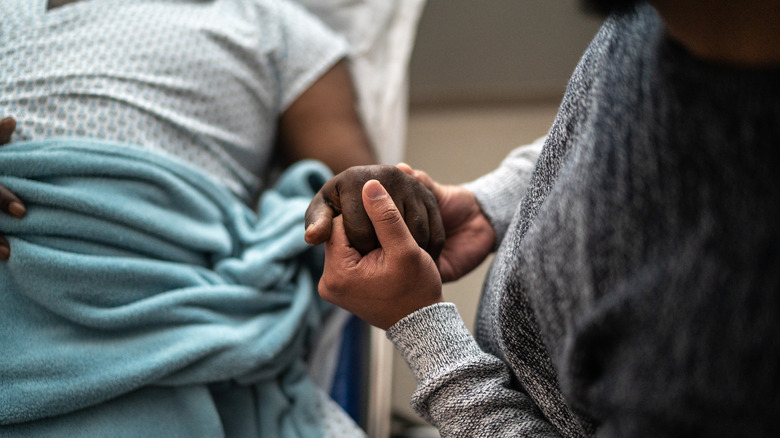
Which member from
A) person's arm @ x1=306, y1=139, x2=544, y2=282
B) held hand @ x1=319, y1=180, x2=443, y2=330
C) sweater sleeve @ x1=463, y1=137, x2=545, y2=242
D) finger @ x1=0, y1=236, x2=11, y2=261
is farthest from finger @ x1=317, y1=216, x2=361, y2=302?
finger @ x1=0, y1=236, x2=11, y2=261

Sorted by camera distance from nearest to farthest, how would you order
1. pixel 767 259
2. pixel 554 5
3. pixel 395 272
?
pixel 767 259 → pixel 395 272 → pixel 554 5

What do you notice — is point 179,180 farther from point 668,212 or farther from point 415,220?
point 668,212

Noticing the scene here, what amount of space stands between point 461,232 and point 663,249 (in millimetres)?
389

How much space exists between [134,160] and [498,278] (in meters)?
0.53

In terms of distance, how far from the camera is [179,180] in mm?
770

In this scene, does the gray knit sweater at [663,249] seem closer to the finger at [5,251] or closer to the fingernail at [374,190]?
the fingernail at [374,190]

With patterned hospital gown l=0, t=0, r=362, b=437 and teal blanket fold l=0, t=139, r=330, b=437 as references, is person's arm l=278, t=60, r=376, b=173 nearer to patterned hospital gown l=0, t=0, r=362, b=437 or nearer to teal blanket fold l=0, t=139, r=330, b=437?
patterned hospital gown l=0, t=0, r=362, b=437

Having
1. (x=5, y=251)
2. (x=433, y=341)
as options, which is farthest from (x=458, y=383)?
(x=5, y=251)

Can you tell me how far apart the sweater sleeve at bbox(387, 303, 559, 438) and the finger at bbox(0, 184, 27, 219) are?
1.60 ft

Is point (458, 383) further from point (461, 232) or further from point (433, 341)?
point (461, 232)

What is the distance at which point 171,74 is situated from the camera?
2.81 ft

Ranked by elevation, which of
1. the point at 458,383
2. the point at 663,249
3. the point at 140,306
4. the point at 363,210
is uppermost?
the point at 663,249

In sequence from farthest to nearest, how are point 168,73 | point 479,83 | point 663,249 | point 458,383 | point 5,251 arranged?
point 479,83 → point 168,73 → point 5,251 → point 458,383 → point 663,249

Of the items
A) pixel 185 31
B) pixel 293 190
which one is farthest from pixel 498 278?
pixel 185 31
